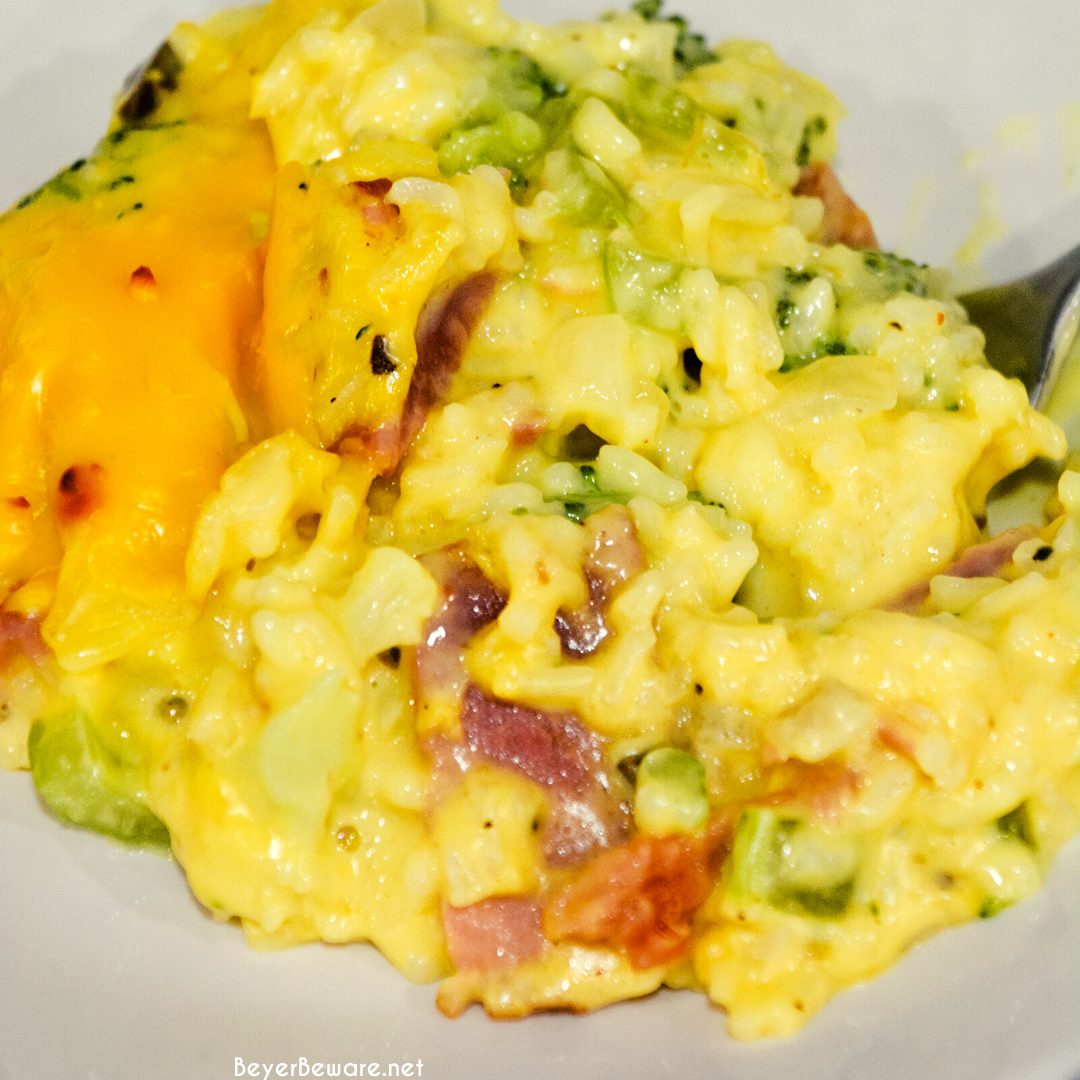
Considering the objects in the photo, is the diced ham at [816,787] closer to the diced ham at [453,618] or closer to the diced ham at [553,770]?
the diced ham at [553,770]

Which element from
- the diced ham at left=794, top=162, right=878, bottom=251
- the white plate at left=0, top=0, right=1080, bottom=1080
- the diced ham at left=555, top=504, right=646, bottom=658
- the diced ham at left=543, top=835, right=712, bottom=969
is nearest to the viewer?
the white plate at left=0, top=0, right=1080, bottom=1080

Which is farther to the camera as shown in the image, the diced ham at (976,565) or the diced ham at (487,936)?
the diced ham at (976,565)

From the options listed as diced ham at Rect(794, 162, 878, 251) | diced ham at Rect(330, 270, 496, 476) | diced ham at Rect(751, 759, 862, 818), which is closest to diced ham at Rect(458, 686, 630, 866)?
diced ham at Rect(751, 759, 862, 818)

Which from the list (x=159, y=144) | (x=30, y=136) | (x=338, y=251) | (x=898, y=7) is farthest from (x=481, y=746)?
(x=898, y=7)

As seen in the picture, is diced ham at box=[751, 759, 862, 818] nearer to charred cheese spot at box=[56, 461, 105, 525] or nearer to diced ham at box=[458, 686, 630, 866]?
diced ham at box=[458, 686, 630, 866]

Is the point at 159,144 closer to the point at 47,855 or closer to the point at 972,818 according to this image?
the point at 47,855

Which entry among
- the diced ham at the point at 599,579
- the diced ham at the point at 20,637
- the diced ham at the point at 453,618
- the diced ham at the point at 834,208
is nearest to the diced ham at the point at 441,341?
the diced ham at the point at 453,618
